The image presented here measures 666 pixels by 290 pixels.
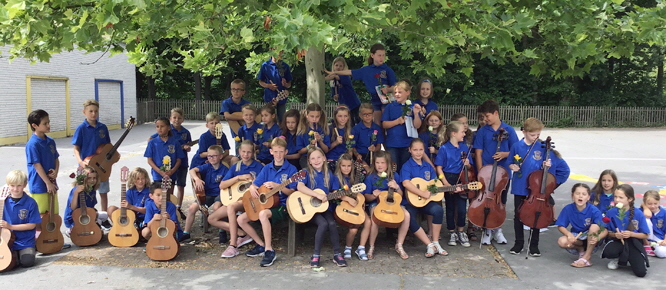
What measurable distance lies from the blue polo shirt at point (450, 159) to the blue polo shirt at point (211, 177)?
2.74 meters

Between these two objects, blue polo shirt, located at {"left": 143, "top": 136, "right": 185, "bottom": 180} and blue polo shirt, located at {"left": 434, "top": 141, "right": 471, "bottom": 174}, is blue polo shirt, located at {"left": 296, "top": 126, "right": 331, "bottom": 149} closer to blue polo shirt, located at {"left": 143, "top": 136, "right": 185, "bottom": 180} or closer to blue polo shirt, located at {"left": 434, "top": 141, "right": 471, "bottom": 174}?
blue polo shirt, located at {"left": 434, "top": 141, "right": 471, "bottom": 174}

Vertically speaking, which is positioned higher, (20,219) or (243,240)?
(20,219)

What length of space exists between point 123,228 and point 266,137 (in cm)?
210

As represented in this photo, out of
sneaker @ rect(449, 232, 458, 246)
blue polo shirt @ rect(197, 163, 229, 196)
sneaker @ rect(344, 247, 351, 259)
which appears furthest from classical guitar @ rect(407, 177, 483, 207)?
blue polo shirt @ rect(197, 163, 229, 196)

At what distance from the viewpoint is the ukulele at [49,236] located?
6270mm

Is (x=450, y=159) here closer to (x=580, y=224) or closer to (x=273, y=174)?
(x=580, y=224)

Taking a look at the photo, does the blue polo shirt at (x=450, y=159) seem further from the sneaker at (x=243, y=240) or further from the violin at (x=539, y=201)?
the sneaker at (x=243, y=240)

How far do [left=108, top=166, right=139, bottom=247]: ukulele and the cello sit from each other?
12.9 ft

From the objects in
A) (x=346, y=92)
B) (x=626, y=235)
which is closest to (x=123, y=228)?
(x=346, y=92)

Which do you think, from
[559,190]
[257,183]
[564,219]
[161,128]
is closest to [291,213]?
[257,183]

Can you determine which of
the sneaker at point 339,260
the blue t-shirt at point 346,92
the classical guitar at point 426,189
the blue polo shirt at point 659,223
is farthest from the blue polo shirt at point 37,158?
the blue polo shirt at point 659,223

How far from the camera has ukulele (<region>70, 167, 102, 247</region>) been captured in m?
6.64

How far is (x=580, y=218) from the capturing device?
622cm

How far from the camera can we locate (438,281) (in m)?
5.49
